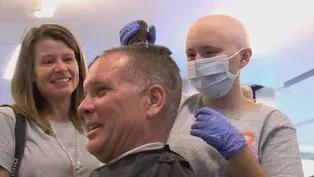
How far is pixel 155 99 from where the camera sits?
51.1 inches

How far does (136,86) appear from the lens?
50.1 inches

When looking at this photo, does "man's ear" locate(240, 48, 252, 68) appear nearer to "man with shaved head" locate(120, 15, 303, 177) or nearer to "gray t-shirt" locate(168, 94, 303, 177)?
"man with shaved head" locate(120, 15, 303, 177)

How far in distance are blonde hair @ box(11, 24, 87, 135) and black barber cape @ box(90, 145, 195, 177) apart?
2.19 ft

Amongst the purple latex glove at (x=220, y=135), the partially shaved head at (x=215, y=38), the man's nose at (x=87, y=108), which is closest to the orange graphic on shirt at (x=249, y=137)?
the purple latex glove at (x=220, y=135)

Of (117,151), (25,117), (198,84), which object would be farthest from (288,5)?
(117,151)

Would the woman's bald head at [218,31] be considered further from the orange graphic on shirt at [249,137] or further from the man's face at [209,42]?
the orange graphic on shirt at [249,137]

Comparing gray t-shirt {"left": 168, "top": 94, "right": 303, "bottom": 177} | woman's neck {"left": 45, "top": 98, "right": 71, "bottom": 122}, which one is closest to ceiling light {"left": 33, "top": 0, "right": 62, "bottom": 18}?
woman's neck {"left": 45, "top": 98, "right": 71, "bottom": 122}

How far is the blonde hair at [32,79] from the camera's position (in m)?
1.84

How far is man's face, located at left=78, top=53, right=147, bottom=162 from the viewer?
4.04ft

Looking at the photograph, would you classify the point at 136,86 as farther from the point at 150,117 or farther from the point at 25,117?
the point at 25,117

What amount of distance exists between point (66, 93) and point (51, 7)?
94.0 inches

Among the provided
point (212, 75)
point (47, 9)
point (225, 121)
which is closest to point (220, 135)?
point (225, 121)

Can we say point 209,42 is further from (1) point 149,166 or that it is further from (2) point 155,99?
(1) point 149,166

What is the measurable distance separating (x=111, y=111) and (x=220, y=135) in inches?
14.5
